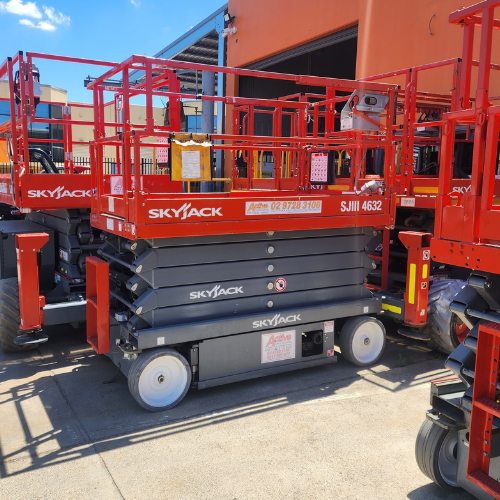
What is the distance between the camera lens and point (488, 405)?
2.76 metres

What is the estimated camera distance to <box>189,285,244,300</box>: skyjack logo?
14.9 feet

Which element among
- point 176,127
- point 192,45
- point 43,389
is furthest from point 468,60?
point 192,45

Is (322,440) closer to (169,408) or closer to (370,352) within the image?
(169,408)

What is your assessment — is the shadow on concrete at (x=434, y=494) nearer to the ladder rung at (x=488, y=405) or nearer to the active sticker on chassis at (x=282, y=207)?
the ladder rung at (x=488, y=405)

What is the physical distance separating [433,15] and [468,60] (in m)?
6.71

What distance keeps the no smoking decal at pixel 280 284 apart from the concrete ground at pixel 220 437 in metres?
0.96

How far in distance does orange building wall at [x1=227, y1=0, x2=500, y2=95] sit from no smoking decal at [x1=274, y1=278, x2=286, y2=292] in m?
5.33

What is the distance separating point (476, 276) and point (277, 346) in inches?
97.8

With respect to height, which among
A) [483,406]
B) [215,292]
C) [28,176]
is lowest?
[483,406]

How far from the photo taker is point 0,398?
15.1 ft

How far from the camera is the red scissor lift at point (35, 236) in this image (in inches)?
196

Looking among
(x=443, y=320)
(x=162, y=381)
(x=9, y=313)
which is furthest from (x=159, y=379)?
(x=443, y=320)

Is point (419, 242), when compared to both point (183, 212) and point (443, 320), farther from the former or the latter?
point (183, 212)

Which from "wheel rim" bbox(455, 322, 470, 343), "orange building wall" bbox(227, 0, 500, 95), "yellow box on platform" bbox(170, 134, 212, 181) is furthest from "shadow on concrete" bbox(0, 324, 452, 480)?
"orange building wall" bbox(227, 0, 500, 95)
